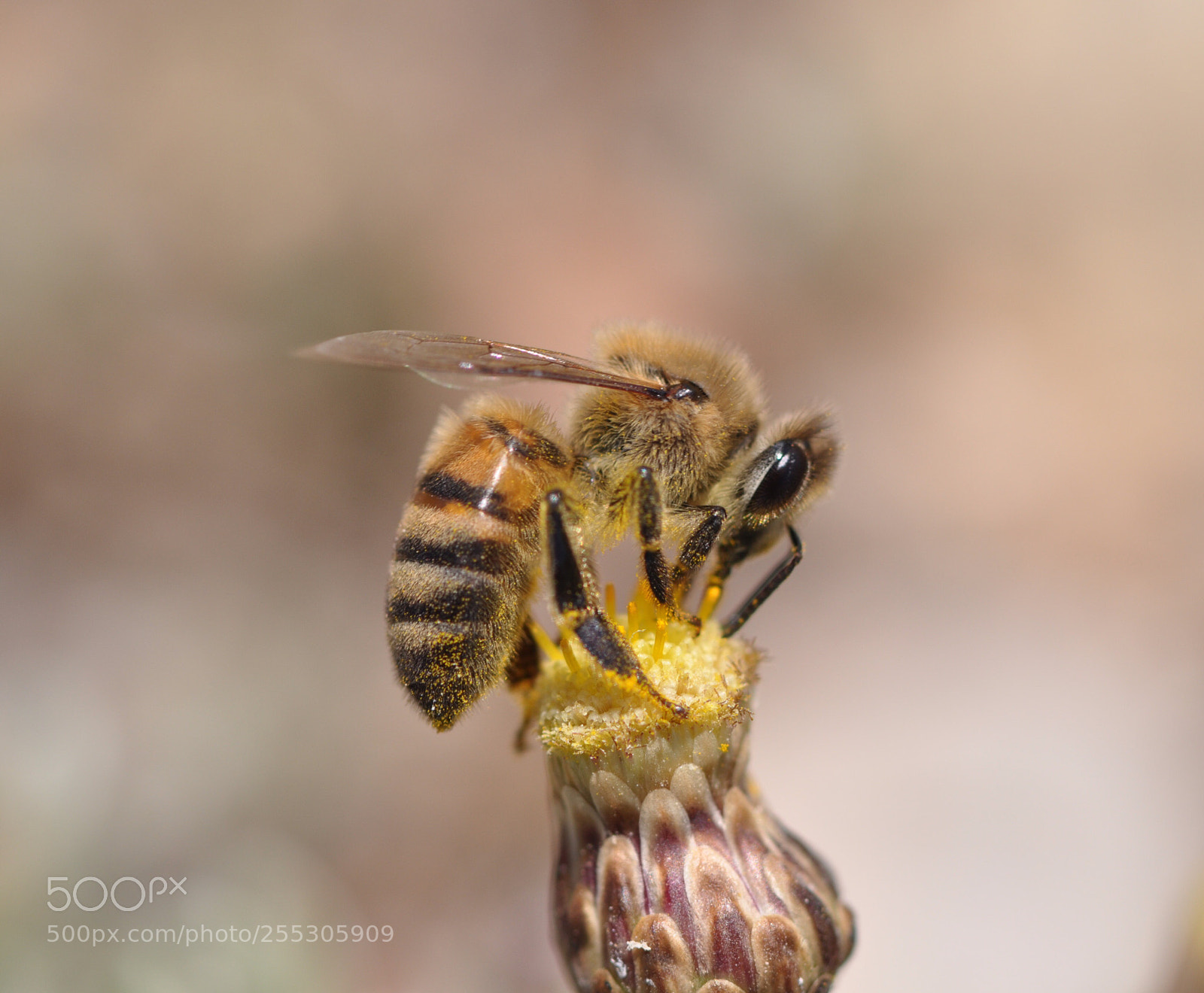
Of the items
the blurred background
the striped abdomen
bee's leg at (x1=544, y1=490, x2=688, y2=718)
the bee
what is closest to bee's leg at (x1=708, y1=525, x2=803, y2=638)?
the bee

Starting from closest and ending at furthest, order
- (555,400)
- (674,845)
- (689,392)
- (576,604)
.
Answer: (576,604) < (674,845) < (689,392) < (555,400)

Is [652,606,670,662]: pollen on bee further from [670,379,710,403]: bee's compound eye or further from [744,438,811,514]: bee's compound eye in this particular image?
[670,379,710,403]: bee's compound eye

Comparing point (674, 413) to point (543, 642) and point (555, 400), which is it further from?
point (555, 400)

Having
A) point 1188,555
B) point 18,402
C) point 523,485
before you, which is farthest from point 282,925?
point 1188,555

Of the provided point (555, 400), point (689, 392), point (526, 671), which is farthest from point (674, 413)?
point (555, 400)

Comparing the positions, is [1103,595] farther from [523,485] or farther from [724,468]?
[523,485]
